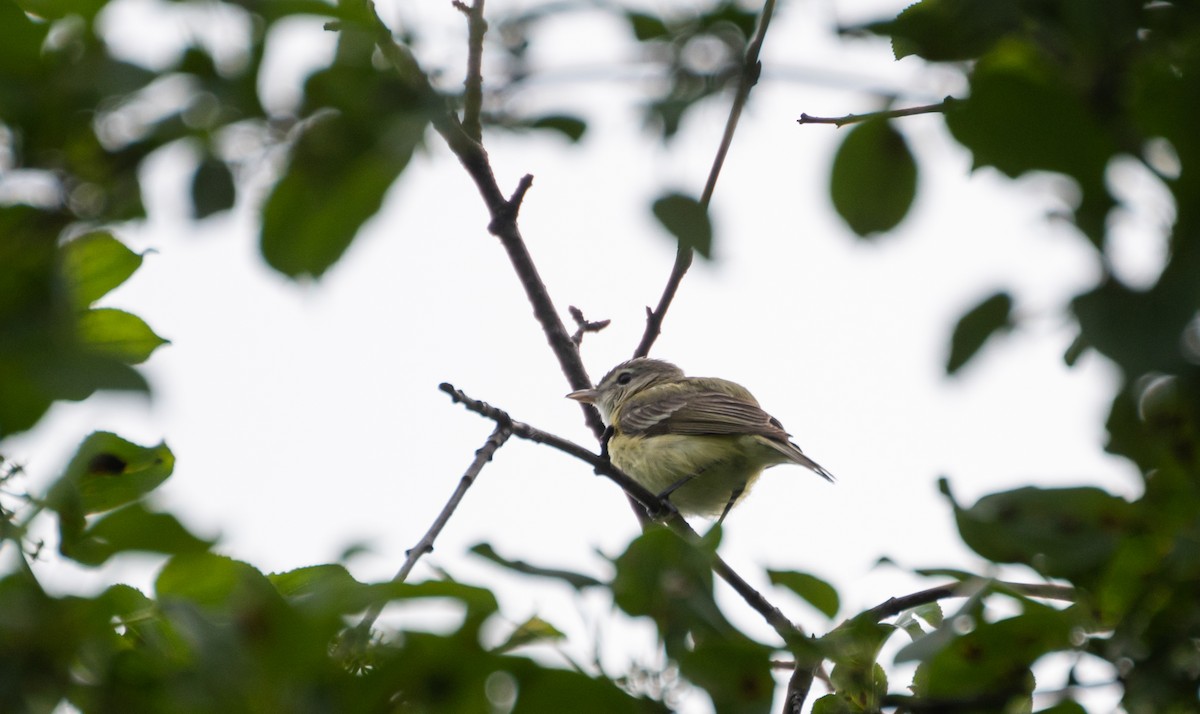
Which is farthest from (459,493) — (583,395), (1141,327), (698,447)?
(698,447)

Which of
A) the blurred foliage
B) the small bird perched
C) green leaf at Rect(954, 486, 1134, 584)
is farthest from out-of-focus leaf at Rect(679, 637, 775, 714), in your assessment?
the small bird perched

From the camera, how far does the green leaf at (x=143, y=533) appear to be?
1.12m

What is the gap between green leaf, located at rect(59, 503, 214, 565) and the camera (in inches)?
44.0

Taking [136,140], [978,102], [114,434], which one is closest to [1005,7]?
[978,102]

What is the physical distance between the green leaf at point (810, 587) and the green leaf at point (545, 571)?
28cm

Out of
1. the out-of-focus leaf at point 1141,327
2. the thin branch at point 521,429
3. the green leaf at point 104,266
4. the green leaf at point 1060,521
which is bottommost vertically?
the thin branch at point 521,429

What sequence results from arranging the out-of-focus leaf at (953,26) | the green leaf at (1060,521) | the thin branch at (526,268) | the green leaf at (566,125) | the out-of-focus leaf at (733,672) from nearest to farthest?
1. the out-of-focus leaf at (953,26)
2. the green leaf at (566,125)
3. the green leaf at (1060,521)
4. the out-of-focus leaf at (733,672)
5. the thin branch at (526,268)

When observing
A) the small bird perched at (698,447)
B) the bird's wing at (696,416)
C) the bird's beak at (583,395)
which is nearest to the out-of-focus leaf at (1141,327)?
the bird's beak at (583,395)

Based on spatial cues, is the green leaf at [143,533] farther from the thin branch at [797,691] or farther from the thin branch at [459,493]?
the thin branch at [797,691]

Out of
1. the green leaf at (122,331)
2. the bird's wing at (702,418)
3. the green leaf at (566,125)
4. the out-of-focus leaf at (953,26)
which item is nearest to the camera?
the out-of-focus leaf at (953,26)

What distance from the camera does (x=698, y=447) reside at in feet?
25.1

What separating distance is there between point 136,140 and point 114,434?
1.55m

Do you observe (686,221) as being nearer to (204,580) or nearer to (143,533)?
(143,533)

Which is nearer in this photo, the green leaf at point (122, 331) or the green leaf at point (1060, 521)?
the green leaf at point (1060, 521)
